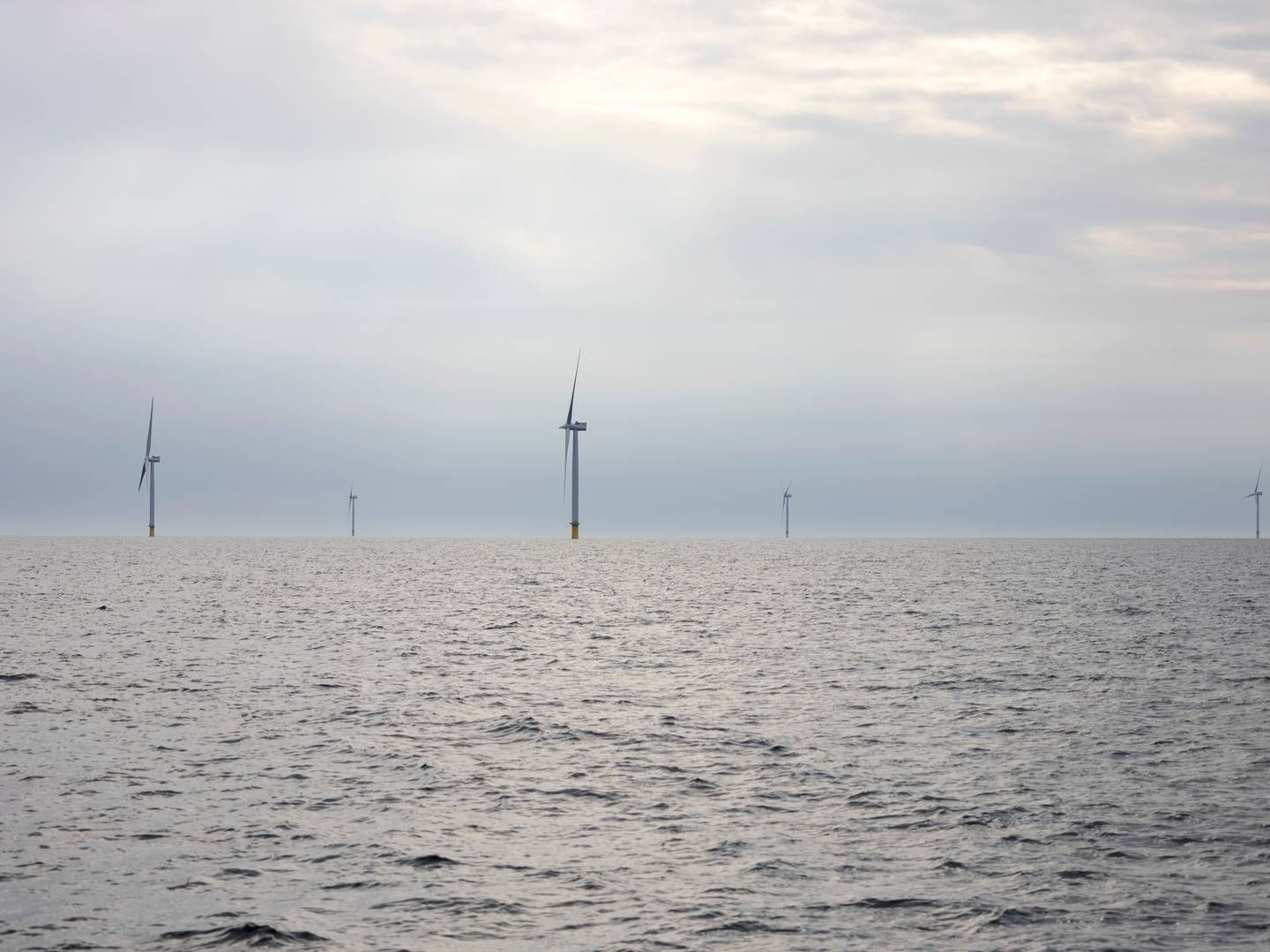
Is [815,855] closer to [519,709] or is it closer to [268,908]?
[268,908]

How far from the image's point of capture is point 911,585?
486 feet

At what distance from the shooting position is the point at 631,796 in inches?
1136

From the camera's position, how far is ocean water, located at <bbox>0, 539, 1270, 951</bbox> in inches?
777

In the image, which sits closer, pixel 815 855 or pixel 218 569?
pixel 815 855

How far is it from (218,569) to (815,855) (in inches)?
7244

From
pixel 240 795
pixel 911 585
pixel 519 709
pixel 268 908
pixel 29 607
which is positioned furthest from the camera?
pixel 911 585

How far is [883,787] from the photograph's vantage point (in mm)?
29922

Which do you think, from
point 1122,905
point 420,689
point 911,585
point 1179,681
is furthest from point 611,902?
point 911,585

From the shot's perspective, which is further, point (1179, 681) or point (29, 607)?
point (29, 607)

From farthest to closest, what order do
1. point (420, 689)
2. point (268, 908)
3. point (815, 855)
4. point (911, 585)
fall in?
point (911, 585)
point (420, 689)
point (815, 855)
point (268, 908)

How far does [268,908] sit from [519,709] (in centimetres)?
2313

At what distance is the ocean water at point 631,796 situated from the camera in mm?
19734

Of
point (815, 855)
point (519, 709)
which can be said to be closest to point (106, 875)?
point (815, 855)

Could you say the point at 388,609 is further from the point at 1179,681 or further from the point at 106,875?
the point at 106,875
